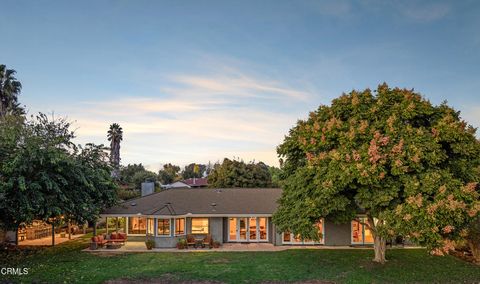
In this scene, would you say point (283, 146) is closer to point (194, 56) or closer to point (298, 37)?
point (298, 37)

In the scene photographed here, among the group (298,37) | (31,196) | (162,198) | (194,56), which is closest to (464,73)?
(298,37)

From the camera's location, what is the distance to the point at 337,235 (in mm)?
26188

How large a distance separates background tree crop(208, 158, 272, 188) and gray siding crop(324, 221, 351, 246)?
21096 millimetres

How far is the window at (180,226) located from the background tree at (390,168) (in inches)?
385

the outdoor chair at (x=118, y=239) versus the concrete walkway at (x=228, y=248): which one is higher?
the outdoor chair at (x=118, y=239)

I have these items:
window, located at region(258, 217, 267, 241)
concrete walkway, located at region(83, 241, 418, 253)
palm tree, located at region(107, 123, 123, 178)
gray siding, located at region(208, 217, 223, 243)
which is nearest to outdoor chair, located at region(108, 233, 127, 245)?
concrete walkway, located at region(83, 241, 418, 253)

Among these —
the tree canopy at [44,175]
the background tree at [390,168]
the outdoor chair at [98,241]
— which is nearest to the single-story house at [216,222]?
the outdoor chair at [98,241]

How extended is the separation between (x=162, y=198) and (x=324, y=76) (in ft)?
53.0

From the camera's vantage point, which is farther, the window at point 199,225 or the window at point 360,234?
the window at point 199,225

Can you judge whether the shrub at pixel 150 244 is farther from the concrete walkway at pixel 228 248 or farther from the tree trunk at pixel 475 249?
the tree trunk at pixel 475 249

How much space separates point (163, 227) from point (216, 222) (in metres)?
3.93

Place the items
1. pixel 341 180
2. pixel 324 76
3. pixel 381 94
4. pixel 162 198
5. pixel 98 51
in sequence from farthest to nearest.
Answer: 1. pixel 162 198
2. pixel 324 76
3. pixel 98 51
4. pixel 381 94
5. pixel 341 180

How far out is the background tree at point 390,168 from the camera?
14711mm

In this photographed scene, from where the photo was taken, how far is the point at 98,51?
2273 centimetres
